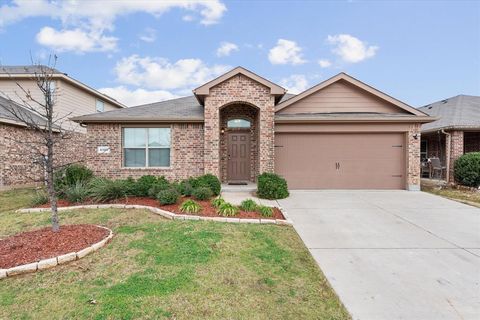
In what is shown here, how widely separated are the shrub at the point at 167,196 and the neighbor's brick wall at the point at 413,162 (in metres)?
8.87

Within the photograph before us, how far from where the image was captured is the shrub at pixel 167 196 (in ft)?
22.8

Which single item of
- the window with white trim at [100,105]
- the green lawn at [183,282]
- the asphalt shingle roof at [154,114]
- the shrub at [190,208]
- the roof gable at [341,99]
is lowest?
the green lawn at [183,282]

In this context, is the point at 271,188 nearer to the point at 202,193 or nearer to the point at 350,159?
the point at 202,193

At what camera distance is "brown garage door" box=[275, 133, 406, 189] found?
10.4 metres

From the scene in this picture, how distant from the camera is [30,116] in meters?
11.9

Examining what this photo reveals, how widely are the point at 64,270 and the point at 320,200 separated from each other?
22.6 ft

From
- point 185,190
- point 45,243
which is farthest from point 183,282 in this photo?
point 185,190

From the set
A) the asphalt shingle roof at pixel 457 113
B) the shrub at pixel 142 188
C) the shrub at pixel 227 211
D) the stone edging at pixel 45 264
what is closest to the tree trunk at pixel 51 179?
the stone edging at pixel 45 264

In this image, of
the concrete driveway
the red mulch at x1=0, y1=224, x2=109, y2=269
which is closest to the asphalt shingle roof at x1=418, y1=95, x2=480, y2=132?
the concrete driveway

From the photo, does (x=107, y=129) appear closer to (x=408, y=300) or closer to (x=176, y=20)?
(x=176, y=20)

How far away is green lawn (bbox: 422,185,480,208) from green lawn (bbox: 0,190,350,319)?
729 cm

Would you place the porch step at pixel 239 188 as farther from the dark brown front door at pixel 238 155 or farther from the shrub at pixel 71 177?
the shrub at pixel 71 177

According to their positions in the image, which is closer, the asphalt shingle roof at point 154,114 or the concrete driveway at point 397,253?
the concrete driveway at point 397,253

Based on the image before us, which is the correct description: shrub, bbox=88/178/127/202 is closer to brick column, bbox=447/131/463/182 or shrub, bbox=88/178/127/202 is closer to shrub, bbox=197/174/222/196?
shrub, bbox=197/174/222/196
